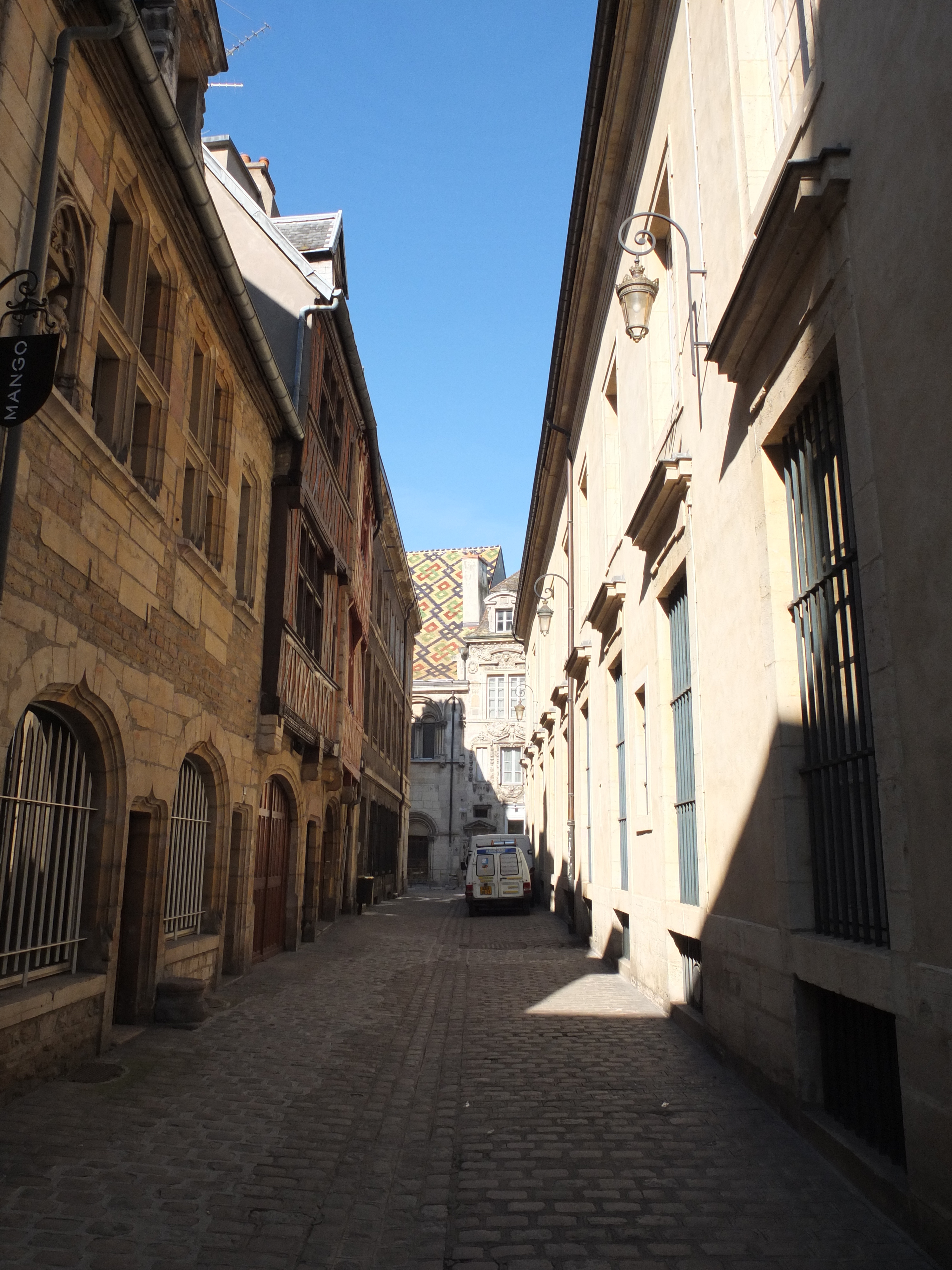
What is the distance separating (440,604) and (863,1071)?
44.7 metres

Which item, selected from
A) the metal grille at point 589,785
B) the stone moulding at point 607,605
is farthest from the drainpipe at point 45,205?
the metal grille at point 589,785

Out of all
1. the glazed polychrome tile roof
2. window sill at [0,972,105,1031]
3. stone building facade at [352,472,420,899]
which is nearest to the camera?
window sill at [0,972,105,1031]

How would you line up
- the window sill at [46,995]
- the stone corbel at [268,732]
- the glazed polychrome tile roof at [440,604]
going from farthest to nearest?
1. the glazed polychrome tile roof at [440,604]
2. the stone corbel at [268,732]
3. the window sill at [46,995]

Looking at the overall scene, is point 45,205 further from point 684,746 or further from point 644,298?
point 684,746

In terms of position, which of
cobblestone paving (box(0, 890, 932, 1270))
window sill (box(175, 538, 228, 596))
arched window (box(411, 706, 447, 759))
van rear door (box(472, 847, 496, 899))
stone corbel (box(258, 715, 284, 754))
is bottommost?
cobblestone paving (box(0, 890, 932, 1270))

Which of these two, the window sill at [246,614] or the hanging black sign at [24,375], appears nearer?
the hanging black sign at [24,375]

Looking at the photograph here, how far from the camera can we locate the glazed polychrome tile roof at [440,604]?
4459 cm

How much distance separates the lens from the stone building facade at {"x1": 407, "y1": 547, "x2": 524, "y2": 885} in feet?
133

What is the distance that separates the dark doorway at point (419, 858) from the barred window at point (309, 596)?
89.1 feet

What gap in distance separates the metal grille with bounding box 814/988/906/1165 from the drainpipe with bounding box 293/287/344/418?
9.80 metres

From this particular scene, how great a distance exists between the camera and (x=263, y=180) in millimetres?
16922

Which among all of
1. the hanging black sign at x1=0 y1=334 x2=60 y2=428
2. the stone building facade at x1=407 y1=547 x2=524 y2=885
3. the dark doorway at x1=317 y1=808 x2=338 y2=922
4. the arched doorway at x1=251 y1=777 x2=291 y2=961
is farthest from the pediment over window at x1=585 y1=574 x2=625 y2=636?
the stone building facade at x1=407 y1=547 x2=524 y2=885

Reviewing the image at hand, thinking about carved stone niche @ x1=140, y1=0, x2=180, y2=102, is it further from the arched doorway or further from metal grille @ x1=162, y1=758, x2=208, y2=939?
the arched doorway

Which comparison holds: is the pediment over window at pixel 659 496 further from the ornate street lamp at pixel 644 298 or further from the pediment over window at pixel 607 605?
the pediment over window at pixel 607 605
